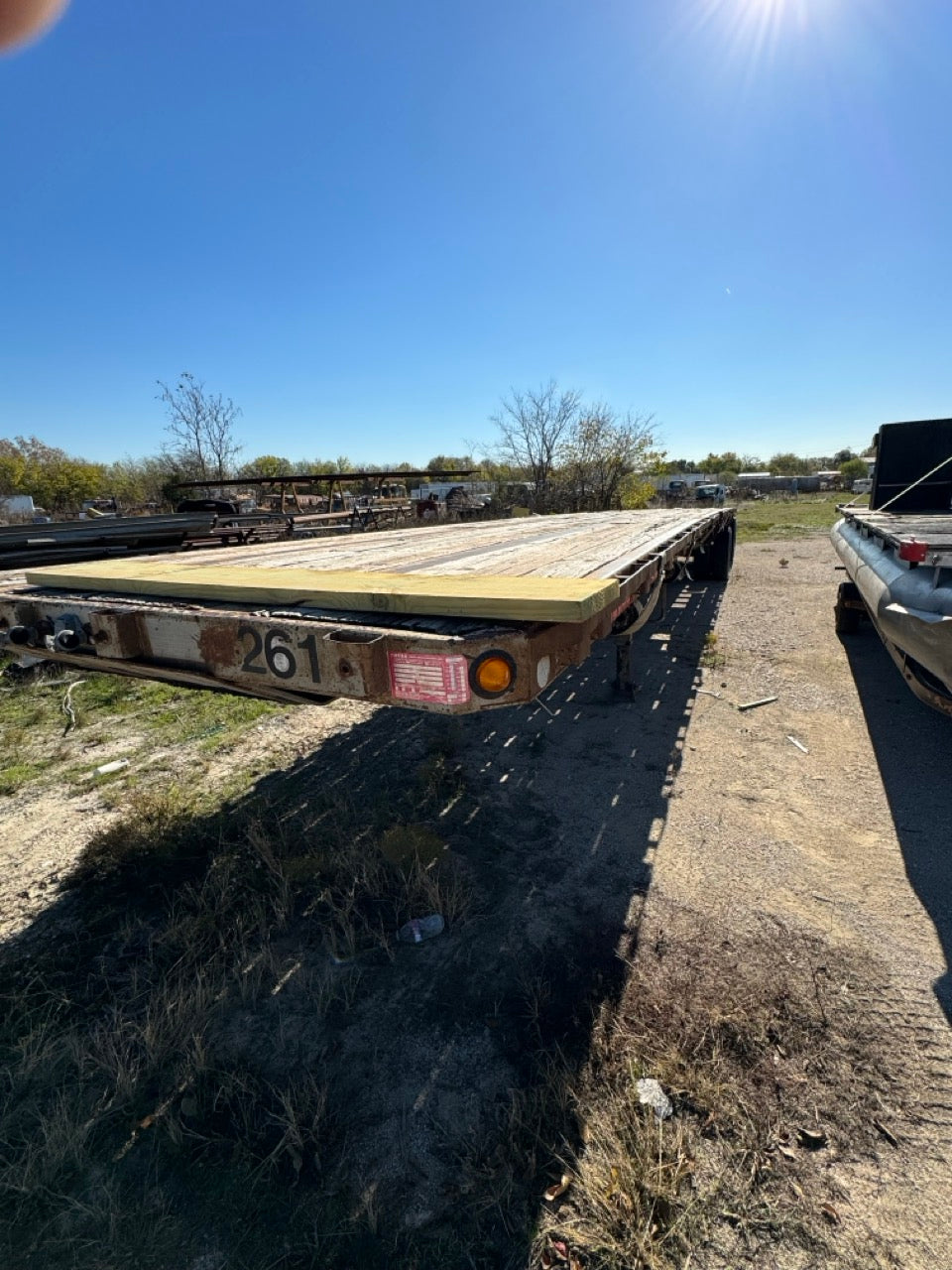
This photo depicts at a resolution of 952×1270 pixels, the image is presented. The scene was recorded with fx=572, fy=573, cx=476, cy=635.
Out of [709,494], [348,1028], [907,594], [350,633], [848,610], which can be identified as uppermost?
[350,633]

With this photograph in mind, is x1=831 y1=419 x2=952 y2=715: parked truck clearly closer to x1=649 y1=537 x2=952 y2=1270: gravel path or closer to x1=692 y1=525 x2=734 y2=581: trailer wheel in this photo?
x1=649 y1=537 x2=952 y2=1270: gravel path

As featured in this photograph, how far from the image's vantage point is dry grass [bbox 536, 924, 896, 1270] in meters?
1.49

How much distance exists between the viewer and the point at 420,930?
2570 millimetres

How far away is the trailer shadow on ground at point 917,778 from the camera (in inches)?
106

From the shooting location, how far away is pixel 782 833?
323 centimetres

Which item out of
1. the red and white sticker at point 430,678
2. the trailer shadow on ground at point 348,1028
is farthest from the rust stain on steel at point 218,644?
the trailer shadow on ground at point 348,1028

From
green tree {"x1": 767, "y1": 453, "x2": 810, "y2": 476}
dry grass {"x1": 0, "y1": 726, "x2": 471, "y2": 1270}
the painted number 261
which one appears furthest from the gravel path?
green tree {"x1": 767, "y1": 453, "x2": 810, "y2": 476}

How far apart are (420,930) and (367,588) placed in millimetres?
1546

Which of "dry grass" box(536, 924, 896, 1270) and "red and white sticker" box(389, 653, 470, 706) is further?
"red and white sticker" box(389, 653, 470, 706)

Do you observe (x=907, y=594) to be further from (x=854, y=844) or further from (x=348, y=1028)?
(x=348, y=1028)

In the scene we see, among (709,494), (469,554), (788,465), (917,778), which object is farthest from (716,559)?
(788,465)

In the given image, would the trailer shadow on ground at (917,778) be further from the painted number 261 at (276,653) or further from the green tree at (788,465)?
the green tree at (788,465)

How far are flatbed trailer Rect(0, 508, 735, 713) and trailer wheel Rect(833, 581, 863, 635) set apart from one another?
13.8ft

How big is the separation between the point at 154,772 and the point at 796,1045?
3921mm
